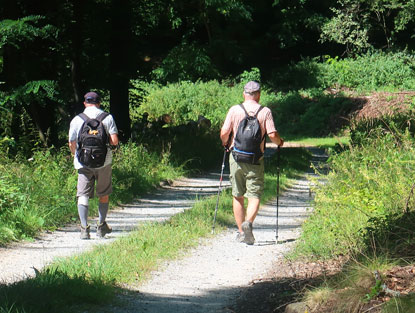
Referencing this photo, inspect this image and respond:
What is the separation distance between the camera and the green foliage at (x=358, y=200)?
25.9ft

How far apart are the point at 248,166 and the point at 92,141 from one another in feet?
6.60

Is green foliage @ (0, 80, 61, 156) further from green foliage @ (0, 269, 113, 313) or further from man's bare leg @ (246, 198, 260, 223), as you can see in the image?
green foliage @ (0, 269, 113, 313)

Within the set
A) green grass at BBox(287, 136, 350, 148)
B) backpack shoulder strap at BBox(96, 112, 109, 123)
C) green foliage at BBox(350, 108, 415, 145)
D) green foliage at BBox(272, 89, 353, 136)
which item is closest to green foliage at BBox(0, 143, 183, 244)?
backpack shoulder strap at BBox(96, 112, 109, 123)

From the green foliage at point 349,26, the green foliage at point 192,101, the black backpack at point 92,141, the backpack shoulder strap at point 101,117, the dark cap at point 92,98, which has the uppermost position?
the green foliage at point 349,26

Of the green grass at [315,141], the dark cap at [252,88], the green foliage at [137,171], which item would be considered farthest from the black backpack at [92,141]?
the green grass at [315,141]

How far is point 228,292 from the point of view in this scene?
7098mm

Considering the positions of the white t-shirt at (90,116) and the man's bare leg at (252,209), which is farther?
the white t-shirt at (90,116)

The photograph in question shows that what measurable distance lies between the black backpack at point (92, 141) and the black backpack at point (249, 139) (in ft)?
5.68

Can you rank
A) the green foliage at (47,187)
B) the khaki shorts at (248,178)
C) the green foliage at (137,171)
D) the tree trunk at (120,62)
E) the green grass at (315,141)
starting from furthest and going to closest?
1. the green grass at (315,141)
2. the tree trunk at (120,62)
3. the green foliage at (137,171)
4. the green foliage at (47,187)
5. the khaki shorts at (248,178)

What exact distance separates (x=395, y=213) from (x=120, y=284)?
9.81 ft

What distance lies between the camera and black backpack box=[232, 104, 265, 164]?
918 centimetres

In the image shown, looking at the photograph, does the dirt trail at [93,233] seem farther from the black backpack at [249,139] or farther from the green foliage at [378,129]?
the green foliage at [378,129]

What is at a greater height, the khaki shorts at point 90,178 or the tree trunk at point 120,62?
the tree trunk at point 120,62

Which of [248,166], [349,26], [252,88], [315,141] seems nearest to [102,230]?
[248,166]
